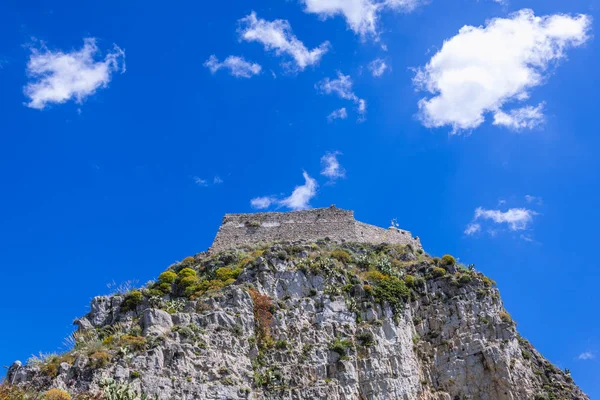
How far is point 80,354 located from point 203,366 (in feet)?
23.4

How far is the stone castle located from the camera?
58.5 metres

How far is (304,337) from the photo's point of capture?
40406 mm

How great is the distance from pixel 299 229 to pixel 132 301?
66.7 ft

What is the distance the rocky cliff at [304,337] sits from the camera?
33.3 meters

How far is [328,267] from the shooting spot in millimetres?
45719


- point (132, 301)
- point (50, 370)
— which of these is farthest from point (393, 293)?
point (50, 370)

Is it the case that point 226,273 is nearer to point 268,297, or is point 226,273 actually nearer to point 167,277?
point 167,277

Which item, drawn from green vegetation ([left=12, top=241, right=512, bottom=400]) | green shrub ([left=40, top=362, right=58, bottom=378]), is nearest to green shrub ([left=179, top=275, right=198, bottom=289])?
green vegetation ([left=12, top=241, right=512, bottom=400])

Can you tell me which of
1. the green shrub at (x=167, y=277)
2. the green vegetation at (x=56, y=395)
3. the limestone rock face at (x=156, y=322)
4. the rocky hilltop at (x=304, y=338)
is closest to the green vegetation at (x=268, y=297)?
the green shrub at (x=167, y=277)

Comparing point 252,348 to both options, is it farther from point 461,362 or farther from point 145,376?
point 461,362

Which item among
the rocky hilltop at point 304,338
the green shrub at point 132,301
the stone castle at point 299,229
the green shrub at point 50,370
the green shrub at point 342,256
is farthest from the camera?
the stone castle at point 299,229

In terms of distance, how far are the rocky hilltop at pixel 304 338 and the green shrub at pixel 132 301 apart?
0.30 feet

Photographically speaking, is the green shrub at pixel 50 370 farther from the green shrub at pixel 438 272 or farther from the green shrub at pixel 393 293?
the green shrub at pixel 438 272

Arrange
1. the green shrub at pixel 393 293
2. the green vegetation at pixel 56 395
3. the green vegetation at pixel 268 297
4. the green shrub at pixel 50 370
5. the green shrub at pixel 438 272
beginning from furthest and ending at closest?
the green shrub at pixel 438 272, the green shrub at pixel 393 293, the green vegetation at pixel 268 297, the green shrub at pixel 50 370, the green vegetation at pixel 56 395
